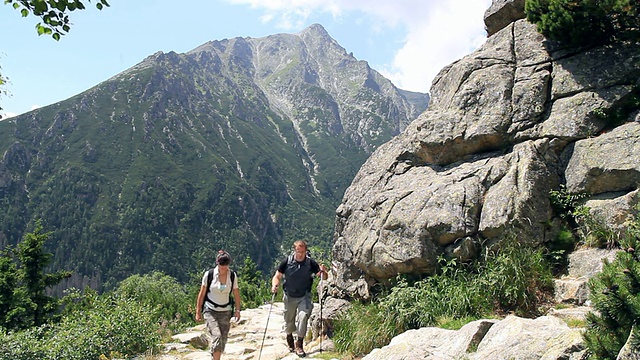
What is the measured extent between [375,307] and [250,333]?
590cm

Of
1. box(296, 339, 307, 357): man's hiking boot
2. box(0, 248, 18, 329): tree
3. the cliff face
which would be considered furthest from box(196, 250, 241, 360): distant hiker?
box(0, 248, 18, 329): tree

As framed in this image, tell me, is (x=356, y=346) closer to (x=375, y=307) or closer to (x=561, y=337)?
(x=375, y=307)

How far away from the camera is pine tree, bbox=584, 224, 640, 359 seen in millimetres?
4383

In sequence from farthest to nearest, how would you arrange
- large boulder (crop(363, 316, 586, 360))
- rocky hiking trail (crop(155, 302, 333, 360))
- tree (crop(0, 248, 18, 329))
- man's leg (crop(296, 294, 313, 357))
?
tree (crop(0, 248, 18, 329)), rocky hiking trail (crop(155, 302, 333, 360)), man's leg (crop(296, 294, 313, 357)), large boulder (crop(363, 316, 586, 360))

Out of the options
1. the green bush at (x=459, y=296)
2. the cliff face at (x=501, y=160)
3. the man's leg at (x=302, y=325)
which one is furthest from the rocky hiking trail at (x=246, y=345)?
the cliff face at (x=501, y=160)

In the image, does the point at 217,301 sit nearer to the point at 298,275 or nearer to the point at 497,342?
the point at 298,275

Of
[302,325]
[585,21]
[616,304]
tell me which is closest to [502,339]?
[616,304]

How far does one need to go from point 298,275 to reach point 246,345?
3771 mm

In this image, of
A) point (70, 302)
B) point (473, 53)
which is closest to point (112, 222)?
point (70, 302)

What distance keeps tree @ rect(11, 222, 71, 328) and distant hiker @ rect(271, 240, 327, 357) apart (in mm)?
15671

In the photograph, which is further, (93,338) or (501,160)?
(501,160)

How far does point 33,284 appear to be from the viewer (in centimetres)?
2088

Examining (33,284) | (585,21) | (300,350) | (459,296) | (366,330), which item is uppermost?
(585,21)

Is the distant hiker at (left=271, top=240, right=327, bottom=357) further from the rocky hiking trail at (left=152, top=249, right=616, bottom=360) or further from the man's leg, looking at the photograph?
the rocky hiking trail at (left=152, top=249, right=616, bottom=360)
